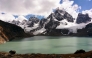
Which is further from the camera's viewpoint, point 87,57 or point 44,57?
point 44,57

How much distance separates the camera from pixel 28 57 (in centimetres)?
3919

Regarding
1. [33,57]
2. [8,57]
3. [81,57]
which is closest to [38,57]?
[33,57]

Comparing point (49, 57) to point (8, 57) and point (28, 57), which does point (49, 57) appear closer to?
point (28, 57)

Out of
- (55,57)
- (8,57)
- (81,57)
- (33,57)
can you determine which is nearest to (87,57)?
(81,57)

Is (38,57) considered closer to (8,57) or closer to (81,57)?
(8,57)

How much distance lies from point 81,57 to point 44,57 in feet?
26.8

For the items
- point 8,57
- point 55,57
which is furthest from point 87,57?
point 8,57

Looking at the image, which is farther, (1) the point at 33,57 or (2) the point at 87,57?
(1) the point at 33,57

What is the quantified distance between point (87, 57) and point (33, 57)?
1191 cm

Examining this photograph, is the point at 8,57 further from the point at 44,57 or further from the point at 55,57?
the point at 55,57

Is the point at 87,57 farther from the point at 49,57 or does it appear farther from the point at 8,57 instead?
the point at 8,57

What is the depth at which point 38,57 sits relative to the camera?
39.3m

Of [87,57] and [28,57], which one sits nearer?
[87,57]

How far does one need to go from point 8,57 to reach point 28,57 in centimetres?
441
